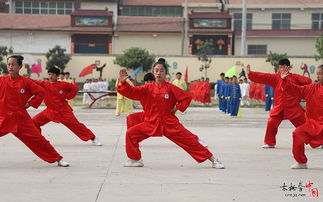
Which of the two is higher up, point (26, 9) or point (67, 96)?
point (26, 9)

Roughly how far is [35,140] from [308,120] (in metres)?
3.80

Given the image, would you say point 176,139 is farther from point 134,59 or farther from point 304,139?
→ point 134,59

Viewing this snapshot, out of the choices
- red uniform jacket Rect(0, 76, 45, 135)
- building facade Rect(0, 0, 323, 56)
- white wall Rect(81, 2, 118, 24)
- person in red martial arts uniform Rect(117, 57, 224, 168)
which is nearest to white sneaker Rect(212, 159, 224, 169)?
person in red martial arts uniform Rect(117, 57, 224, 168)

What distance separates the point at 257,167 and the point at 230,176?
40.0 inches

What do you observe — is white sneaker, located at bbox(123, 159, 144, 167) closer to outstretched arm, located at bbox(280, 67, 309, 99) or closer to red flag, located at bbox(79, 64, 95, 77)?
outstretched arm, located at bbox(280, 67, 309, 99)

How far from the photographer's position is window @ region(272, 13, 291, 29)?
174ft

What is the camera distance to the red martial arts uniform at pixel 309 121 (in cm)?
893

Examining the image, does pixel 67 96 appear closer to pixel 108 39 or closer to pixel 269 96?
pixel 269 96

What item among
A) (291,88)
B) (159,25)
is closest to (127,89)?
(291,88)

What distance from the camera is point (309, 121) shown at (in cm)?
912

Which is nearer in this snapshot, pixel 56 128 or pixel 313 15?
pixel 56 128

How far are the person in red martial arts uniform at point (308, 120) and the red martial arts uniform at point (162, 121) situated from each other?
1.23 m

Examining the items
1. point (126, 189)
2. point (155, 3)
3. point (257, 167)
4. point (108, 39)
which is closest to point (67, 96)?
point (257, 167)

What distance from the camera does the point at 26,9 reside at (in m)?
53.1
